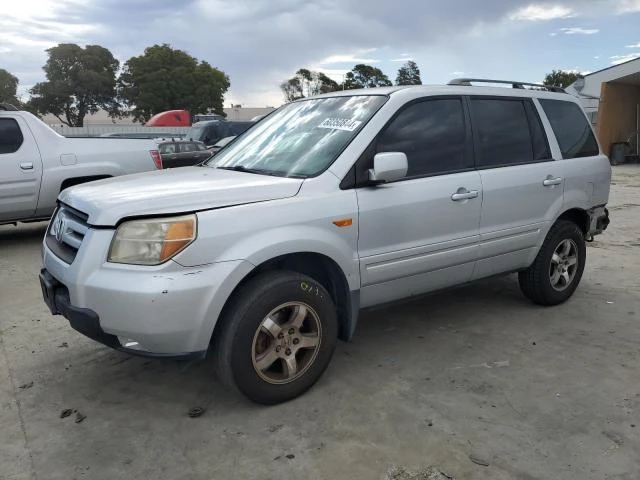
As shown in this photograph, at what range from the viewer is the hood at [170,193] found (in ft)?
9.52

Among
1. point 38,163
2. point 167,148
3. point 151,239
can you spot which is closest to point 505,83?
point 151,239

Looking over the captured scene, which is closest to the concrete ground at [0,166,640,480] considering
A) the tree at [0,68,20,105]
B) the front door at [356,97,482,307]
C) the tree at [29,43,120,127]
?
the front door at [356,97,482,307]

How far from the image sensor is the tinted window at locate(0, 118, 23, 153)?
7.57 m

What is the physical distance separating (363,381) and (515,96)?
102 inches

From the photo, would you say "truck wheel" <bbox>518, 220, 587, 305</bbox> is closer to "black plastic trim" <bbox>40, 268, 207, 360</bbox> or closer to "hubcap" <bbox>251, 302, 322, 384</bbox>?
"hubcap" <bbox>251, 302, 322, 384</bbox>

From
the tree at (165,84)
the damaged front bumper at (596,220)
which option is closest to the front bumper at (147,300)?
the damaged front bumper at (596,220)

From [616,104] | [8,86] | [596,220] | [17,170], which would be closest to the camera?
[596,220]

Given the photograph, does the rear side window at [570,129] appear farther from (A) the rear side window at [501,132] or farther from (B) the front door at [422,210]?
(B) the front door at [422,210]

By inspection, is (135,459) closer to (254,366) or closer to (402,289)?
(254,366)

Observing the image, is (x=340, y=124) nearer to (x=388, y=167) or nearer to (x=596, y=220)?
(x=388, y=167)

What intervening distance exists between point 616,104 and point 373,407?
84.1 ft

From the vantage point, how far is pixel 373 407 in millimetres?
3230

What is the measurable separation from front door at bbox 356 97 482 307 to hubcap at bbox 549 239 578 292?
1.14 metres

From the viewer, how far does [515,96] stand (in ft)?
14.8
